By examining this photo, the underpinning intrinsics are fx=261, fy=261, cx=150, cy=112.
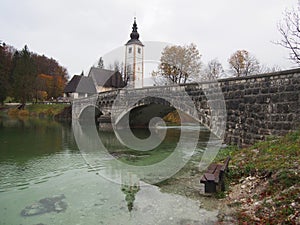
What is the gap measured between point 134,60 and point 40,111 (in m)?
19.9

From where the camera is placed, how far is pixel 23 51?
152 feet

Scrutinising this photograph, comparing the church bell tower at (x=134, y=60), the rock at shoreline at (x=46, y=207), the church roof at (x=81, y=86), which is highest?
the church bell tower at (x=134, y=60)

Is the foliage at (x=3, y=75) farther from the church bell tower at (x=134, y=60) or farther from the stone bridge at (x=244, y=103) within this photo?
the stone bridge at (x=244, y=103)

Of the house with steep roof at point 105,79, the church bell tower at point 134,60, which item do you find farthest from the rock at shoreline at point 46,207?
the church bell tower at point 134,60

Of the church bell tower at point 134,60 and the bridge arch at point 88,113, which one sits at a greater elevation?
the church bell tower at point 134,60

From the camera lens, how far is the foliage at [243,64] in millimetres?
31072

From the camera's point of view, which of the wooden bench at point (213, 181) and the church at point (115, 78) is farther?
the church at point (115, 78)

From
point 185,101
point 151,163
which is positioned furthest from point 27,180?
point 185,101

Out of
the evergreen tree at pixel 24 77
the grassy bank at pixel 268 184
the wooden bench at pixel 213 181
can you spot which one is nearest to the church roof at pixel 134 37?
the evergreen tree at pixel 24 77

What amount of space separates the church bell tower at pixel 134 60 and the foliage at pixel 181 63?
781 inches

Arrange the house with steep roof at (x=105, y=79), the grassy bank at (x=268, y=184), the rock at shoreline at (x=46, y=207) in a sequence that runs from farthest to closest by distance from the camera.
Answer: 1. the house with steep roof at (x=105, y=79)
2. the rock at shoreline at (x=46, y=207)
3. the grassy bank at (x=268, y=184)

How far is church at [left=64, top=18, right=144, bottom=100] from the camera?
47.6 m

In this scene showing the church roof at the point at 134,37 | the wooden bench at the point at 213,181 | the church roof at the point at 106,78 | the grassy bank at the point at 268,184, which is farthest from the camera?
the church roof at the point at 134,37

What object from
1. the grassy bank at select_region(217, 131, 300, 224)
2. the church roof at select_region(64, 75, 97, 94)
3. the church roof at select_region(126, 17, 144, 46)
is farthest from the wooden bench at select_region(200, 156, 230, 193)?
the church roof at select_region(126, 17, 144, 46)
